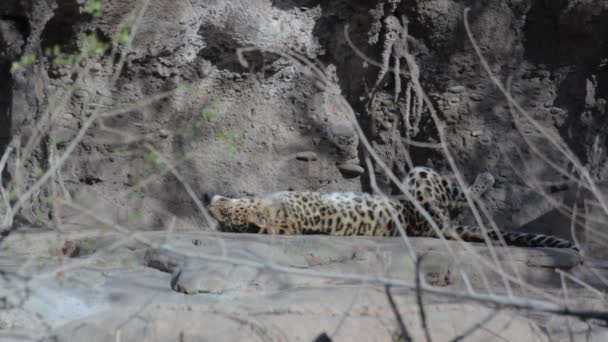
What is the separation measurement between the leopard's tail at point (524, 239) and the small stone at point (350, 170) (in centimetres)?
199

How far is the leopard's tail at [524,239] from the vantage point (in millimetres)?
7461

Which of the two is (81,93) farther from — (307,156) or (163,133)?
(307,156)

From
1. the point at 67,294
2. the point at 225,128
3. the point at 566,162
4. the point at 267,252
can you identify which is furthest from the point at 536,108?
the point at 67,294

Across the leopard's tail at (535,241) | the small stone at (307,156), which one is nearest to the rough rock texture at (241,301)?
the leopard's tail at (535,241)

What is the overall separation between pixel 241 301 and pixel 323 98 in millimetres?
4896

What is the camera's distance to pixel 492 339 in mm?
5043

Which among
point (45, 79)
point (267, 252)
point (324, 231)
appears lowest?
point (324, 231)

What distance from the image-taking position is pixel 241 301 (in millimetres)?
5109

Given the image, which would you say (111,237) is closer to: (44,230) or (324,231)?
(44,230)

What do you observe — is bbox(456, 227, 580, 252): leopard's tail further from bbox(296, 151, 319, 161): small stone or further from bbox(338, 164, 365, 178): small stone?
bbox(296, 151, 319, 161): small stone

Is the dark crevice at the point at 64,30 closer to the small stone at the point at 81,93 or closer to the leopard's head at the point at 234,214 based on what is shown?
the small stone at the point at 81,93

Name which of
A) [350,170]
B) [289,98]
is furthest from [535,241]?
[289,98]

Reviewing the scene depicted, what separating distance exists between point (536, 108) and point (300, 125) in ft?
8.43

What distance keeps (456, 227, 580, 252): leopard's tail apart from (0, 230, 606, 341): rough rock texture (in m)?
0.88
